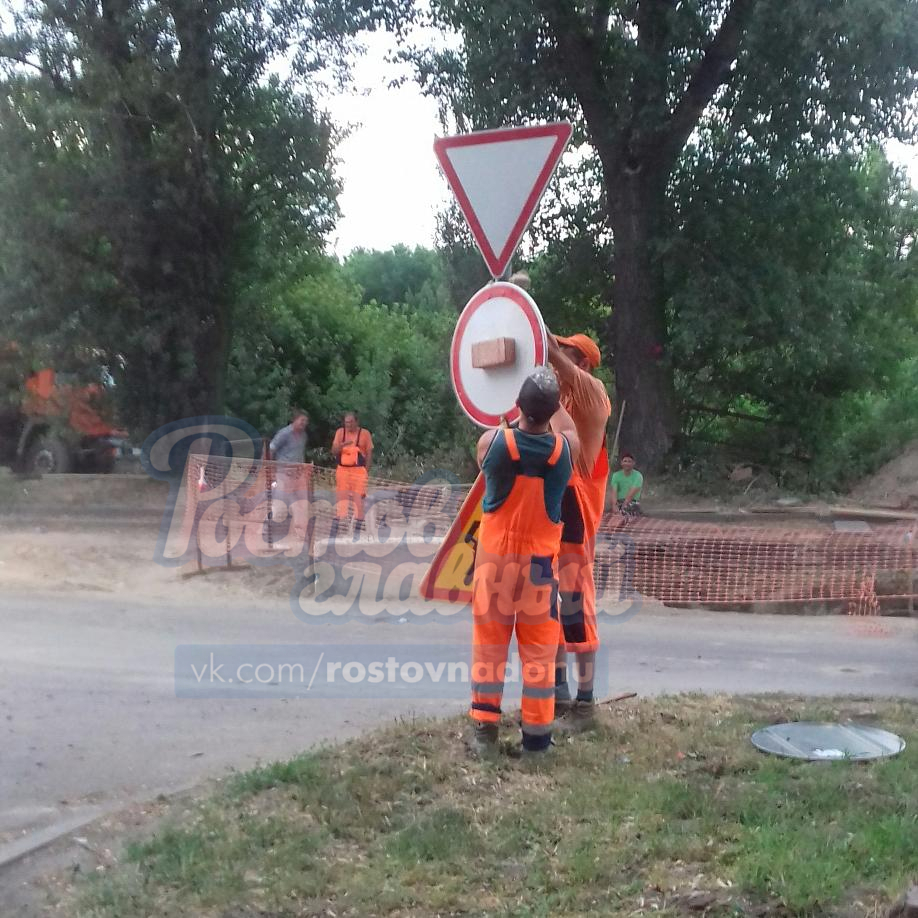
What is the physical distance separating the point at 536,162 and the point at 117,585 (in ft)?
27.0

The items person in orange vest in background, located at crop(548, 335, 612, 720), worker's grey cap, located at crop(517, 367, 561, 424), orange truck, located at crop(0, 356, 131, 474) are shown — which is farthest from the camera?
orange truck, located at crop(0, 356, 131, 474)

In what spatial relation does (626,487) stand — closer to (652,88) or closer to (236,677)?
(652,88)

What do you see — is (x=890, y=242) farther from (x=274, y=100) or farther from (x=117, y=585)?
(x=117, y=585)

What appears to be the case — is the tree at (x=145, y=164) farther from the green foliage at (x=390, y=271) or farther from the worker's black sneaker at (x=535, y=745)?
the green foliage at (x=390, y=271)

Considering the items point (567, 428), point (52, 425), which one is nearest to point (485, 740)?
point (567, 428)

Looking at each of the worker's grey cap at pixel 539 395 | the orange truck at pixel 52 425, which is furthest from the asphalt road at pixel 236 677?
the orange truck at pixel 52 425

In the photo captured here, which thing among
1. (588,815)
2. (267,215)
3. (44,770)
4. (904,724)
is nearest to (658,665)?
(904,724)

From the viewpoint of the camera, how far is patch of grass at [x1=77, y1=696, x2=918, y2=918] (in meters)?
3.63

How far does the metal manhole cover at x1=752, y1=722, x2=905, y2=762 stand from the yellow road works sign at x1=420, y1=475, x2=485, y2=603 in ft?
5.42

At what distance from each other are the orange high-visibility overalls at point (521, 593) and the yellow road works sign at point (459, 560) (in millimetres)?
179

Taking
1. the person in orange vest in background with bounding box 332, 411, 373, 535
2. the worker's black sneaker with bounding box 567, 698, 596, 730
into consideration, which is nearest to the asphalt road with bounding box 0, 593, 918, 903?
the worker's black sneaker with bounding box 567, 698, 596, 730

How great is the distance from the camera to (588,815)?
14.1 ft

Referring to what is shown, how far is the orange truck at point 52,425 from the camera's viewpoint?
19.2m

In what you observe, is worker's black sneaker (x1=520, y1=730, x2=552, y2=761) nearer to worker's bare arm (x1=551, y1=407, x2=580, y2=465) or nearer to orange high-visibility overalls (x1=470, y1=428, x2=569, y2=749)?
orange high-visibility overalls (x1=470, y1=428, x2=569, y2=749)
